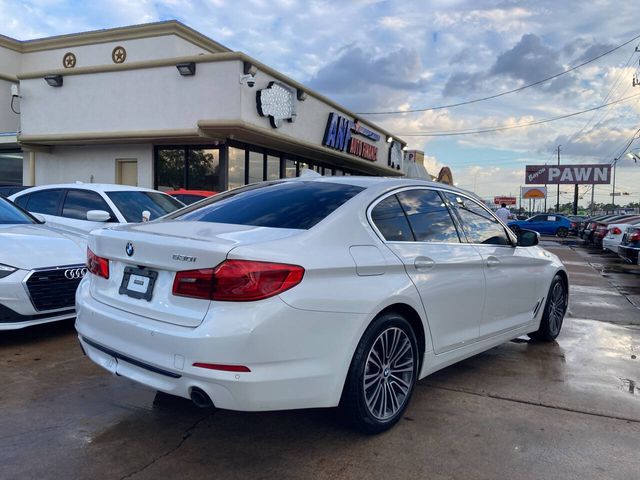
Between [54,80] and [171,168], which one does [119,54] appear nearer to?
[54,80]

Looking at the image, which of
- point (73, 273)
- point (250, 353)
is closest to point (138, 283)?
point (250, 353)

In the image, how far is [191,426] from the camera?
3457 mm

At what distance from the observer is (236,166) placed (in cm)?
1591

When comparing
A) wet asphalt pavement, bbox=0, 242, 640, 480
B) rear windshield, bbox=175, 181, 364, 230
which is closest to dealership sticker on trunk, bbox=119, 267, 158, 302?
rear windshield, bbox=175, 181, 364, 230

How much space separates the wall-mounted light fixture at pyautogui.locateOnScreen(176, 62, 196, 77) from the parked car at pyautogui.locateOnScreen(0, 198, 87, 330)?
902 cm

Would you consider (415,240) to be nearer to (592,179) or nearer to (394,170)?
(394,170)

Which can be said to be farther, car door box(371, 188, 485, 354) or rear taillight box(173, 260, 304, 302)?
car door box(371, 188, 485, 354)

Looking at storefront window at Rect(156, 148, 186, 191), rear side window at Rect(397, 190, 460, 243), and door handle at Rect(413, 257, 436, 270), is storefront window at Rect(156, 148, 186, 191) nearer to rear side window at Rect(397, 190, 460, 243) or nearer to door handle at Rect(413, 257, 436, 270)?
rear side window at Rect(397, 190, 460, 243)

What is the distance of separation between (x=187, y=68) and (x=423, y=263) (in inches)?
463

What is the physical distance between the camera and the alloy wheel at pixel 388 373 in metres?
3.26

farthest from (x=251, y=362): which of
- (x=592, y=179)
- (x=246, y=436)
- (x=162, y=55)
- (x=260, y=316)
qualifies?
(x=592, y=179)

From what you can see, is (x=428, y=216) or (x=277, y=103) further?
(x=277, y=103)

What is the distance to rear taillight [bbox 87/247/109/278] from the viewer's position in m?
3.37

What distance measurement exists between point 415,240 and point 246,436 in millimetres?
1696
